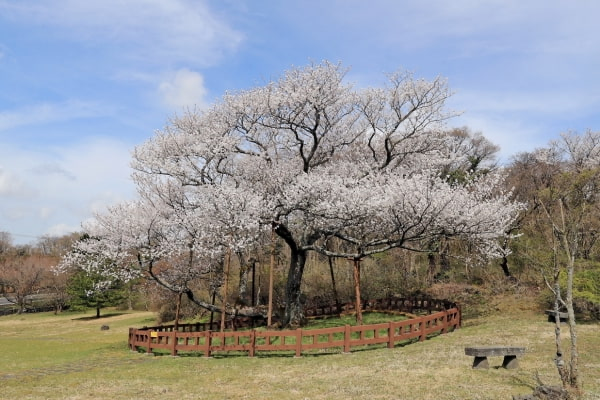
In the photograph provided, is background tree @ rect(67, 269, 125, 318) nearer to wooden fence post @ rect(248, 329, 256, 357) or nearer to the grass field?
the grass field

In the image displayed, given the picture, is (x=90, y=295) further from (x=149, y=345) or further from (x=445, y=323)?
(x=445, y=323)

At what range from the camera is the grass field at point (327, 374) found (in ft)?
32.0

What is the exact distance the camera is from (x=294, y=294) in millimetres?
21703

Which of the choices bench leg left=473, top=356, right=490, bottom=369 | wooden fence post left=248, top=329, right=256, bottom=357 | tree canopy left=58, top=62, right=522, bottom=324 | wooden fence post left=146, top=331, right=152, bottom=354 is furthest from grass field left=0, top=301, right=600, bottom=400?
tree canopy left=58, top=62, right=522, bottom=324

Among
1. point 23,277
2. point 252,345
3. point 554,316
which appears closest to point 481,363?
point 252,345

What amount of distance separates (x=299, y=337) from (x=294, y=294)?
20.6 feet

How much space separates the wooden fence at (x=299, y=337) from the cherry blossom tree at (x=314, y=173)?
11.3 feet

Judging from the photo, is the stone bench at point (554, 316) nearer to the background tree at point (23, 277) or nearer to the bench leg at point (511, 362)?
the bench leg at point (511, 362)

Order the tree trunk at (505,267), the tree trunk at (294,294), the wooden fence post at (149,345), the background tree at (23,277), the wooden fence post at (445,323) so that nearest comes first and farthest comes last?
the wooden fence post at (445,323), the wooden fence post at (149,345), the tree trunk at (294,294), the tree trunk at (505,267), the background tree at (23,277)

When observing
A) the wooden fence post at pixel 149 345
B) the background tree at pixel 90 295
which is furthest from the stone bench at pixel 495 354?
the background tree at pixel 90 295

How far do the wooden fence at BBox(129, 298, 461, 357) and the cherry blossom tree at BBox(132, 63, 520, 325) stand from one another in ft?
11.3

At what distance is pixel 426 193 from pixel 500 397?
10604 mm

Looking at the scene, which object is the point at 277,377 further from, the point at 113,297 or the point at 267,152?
the point at 113,297

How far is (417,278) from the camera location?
2989cm
